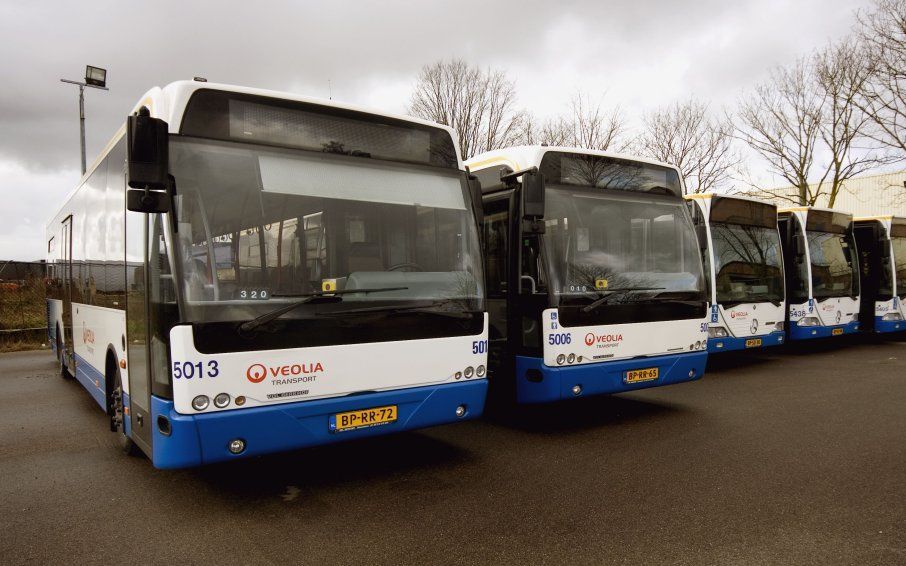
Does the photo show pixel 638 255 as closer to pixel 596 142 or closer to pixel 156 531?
pixel 156 531

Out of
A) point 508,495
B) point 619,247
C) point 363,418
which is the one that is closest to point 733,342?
point 619,247

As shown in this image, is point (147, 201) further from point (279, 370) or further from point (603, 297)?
point (603, 297)

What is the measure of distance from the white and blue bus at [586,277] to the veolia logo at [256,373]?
2.96 meters

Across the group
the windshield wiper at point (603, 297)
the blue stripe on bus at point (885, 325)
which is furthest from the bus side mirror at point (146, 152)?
the blue stripe on bus at point (885, 325)

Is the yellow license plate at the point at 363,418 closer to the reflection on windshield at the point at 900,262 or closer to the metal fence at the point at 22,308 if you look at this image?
the reflection on windshield at the point at 900,262

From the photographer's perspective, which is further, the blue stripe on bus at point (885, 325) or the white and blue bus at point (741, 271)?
the blue stripe on bus at point (885, 325)

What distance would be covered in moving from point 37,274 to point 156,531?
18.4 metres

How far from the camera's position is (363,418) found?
492cm

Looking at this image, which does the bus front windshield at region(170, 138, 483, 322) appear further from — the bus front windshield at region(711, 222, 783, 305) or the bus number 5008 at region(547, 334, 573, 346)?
the bus front windshield at region(711, 222, 783, 305)

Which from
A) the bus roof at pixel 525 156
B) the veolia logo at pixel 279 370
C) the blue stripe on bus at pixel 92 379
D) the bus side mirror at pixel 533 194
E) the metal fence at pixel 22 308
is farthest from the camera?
the metal fence at pixel 22 308

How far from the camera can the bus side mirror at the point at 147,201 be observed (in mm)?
4086

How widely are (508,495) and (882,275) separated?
45.8 ft

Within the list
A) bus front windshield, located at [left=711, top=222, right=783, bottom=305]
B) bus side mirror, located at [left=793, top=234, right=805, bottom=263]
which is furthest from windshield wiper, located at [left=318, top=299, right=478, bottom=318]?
bus side mirror, located at [left=793, top=234, right=805, bottom=263]

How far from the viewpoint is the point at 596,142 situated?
87.9 feet
